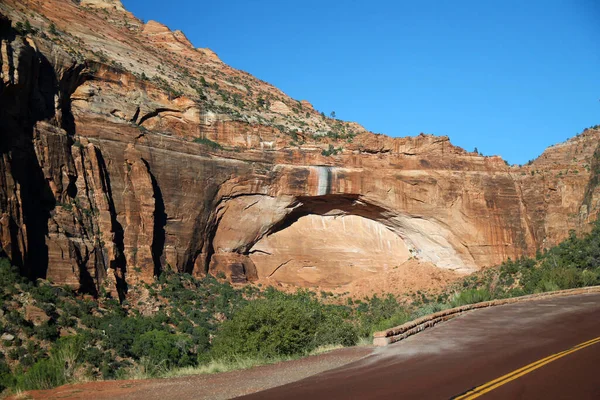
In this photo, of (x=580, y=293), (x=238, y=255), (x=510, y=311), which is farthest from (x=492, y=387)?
(x=238, y=255)

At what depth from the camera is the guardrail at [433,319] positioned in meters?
14.3

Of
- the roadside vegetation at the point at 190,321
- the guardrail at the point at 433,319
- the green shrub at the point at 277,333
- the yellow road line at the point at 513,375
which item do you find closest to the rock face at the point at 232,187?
the roadside vegetation at the point at 190,321

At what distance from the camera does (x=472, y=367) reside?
34.5 feet

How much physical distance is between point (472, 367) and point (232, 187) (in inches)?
1291

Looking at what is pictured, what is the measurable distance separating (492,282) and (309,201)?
46.7ft

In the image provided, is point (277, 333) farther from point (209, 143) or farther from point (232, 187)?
point (209, 143)

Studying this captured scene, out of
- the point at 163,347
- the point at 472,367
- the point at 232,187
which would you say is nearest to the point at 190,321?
the point at 163,347

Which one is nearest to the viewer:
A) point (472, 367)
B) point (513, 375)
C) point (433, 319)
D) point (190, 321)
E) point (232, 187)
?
point (513, 375)

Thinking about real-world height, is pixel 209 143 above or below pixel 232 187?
above

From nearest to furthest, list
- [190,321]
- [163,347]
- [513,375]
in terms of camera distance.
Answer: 1. [513,375]
2. [163,347]
3. [190,321]

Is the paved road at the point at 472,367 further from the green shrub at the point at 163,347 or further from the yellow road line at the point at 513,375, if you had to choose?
the green shrub at the point at 163,347

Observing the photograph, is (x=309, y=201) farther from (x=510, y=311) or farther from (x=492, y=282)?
(x=510, y=311)

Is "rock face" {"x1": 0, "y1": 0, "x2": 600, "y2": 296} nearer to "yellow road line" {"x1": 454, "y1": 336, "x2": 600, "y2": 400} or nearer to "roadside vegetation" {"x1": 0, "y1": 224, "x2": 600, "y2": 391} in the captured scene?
"roadside vegetation" {"x1": 0, "y1": 224, "x2": 600, "y2": 391}

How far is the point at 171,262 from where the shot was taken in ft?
127
